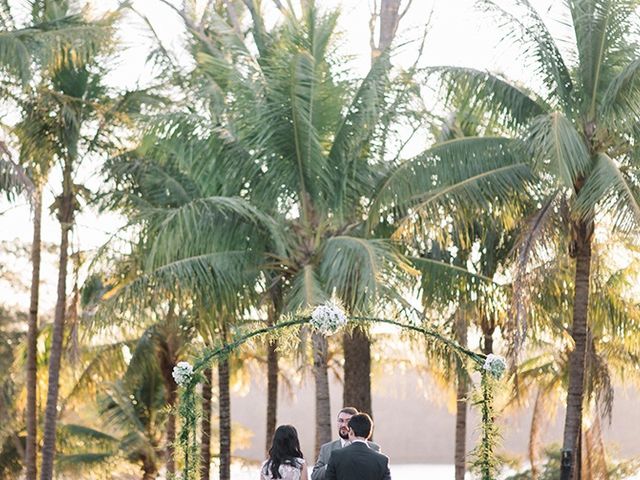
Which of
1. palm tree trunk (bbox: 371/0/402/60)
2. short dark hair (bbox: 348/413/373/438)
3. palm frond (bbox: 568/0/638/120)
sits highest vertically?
palm tree trunk (bbox: 371/0/402/60)

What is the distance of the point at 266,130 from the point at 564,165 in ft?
15.1

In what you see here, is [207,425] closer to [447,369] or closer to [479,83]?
[447,369]

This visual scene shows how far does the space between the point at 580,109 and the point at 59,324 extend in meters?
9.18

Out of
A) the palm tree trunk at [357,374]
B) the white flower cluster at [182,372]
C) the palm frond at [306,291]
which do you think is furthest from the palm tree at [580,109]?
the white flower cluster at [182,372]

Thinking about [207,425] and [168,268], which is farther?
[207,425]

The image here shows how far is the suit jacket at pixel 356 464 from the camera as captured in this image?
10602 millimetres

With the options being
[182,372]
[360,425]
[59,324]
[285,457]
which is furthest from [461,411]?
[360,425]

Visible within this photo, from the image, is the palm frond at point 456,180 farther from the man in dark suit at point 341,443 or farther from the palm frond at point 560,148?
the man in dark suit at point 341,443

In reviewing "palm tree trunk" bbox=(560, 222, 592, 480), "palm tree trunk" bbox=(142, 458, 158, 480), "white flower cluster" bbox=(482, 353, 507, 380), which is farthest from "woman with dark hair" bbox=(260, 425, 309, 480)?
"palm tree trunk" bbox=(142, 458, 158, 480)

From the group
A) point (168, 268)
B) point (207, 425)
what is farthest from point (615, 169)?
point (207, 425)

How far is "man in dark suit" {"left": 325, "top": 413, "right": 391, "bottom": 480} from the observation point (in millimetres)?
10609

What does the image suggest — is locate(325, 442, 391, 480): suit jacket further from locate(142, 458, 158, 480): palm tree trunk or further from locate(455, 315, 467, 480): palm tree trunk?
locate(142, 458, 158, 480): palm tree trunk

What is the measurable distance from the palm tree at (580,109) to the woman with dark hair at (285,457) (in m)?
8.19

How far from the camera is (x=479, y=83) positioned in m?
20.2
